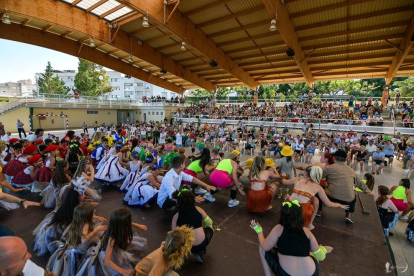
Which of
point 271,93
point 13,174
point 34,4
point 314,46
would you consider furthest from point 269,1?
point 271,93

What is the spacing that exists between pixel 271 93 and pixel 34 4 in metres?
33.7

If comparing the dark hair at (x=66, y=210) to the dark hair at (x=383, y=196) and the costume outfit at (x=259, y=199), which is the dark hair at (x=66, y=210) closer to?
the costume outfit at (x=259, y=199)

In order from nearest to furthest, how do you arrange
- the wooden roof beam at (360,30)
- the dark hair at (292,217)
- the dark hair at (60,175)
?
1. the dark hair at (292,217)
2. the dark hair at (60,175)
3. the wooden roof beam at (360,30)

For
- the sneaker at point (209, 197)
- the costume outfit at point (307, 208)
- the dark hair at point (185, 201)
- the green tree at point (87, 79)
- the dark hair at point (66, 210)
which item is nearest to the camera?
the dark hair at point (185, 201)

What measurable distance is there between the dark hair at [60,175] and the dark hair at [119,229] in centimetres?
256

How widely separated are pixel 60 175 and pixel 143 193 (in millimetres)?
1586

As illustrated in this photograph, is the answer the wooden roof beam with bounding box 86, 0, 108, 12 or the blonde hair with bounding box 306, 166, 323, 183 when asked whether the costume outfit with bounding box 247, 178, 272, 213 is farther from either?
the wooden roof beam with bounding box 86, 0, 108, 12

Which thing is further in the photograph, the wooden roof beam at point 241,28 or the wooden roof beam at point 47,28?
the wooden roof beam at point 47,28

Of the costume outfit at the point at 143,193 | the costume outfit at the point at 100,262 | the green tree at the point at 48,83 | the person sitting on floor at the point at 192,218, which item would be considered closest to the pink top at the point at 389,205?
the person sitting on floor at the point at 192,218

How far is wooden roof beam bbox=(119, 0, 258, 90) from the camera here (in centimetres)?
946

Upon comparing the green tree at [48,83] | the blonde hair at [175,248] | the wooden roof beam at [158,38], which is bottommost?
the blonde hair at [175,248]

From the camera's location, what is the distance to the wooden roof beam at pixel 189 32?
9.46m

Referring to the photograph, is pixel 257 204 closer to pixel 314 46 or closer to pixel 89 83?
pixel 314 46

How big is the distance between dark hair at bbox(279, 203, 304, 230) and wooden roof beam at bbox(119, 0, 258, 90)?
9.63 meters
